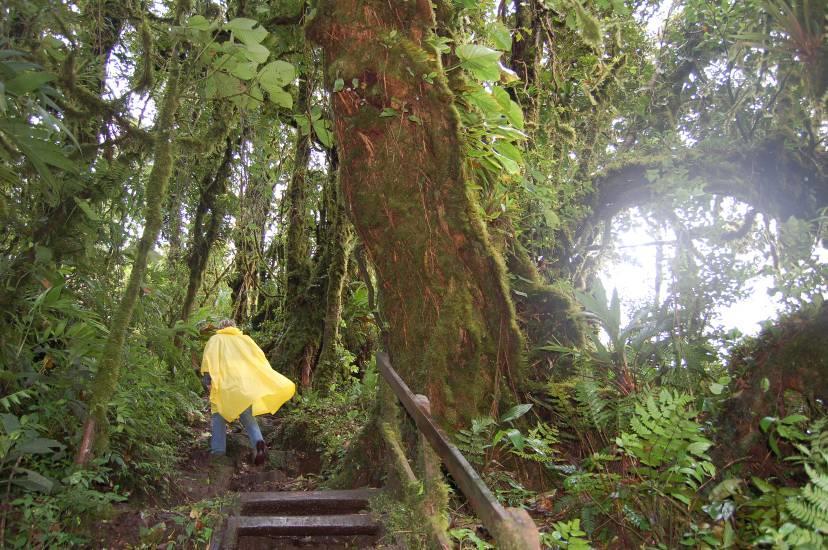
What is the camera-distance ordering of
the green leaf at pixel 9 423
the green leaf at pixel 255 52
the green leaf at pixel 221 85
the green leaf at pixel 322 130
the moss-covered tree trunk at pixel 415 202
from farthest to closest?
the green leaf at pixel 322 130, the green leaf at pixel 221 85, the green leaf at pixel 255 52, the moss-covered tree trunk at pixel 415 202, the green leaf at pixel 9 423

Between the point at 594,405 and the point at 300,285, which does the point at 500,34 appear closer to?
the point at 594,405

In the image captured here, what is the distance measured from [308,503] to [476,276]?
2075 mm

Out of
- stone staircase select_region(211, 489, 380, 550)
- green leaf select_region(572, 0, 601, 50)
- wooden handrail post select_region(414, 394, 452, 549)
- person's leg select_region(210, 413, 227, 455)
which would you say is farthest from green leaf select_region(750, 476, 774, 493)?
person's leg select_region(210, 413, 227, 455)

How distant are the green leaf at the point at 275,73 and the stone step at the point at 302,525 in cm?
322

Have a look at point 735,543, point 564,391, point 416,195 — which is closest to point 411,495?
point 564,391

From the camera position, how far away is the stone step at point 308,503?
167 inches

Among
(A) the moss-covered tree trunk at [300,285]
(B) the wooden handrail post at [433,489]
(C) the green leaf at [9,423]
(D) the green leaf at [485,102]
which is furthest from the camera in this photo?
(A) the moss-covered tree trunk at [300,285]

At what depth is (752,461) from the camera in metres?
2.63

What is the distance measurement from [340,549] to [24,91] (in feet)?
11.1

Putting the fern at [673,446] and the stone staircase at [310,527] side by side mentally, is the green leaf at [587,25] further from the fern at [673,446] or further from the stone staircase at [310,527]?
the stone staircase at [310,527]

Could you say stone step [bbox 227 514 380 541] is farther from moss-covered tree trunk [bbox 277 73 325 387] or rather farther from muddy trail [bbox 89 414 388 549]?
moss-covered tree trunk [bbox 277 73 325 387]

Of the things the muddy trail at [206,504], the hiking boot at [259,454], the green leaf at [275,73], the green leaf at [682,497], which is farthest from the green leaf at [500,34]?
the hiking boot at [259,454]

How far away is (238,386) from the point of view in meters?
6.02

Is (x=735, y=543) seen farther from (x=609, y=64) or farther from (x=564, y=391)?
(x=609, y=64)
